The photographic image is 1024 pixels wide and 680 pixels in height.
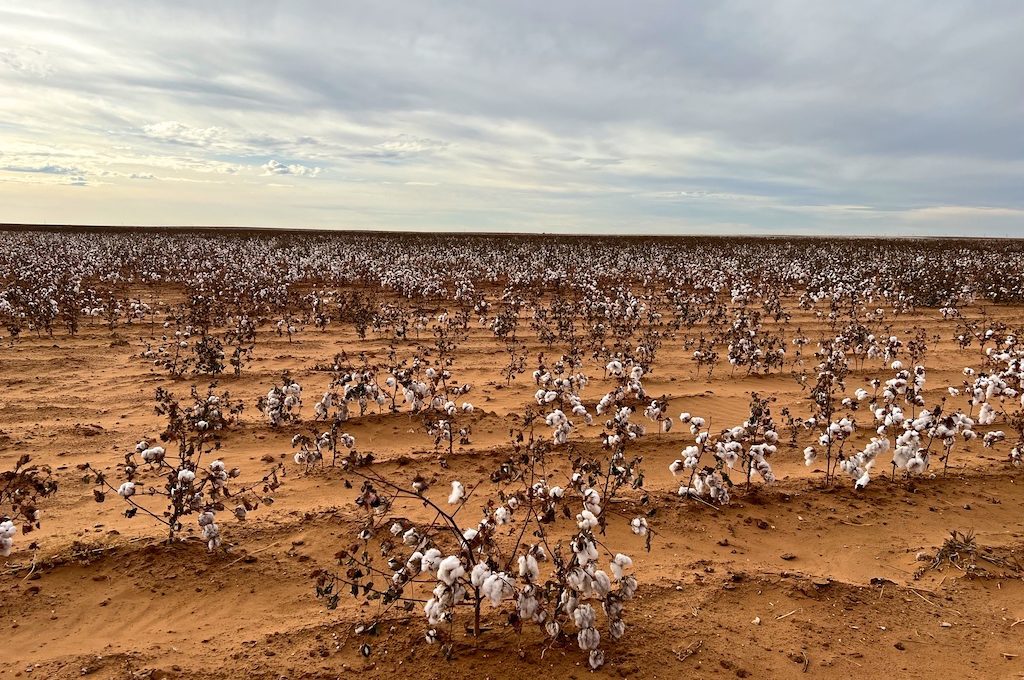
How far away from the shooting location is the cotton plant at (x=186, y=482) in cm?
496

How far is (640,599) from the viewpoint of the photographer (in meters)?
4.61

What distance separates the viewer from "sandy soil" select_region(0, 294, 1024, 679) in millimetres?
4008

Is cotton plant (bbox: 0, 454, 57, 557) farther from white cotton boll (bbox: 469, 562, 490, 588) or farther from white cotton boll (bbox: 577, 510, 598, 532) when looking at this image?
white cotton boll (bbox: 577, 510, 598, 532)

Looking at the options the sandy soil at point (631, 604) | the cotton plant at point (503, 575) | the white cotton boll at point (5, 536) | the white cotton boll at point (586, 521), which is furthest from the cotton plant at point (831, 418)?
the white cotton boll at point (5, 536)

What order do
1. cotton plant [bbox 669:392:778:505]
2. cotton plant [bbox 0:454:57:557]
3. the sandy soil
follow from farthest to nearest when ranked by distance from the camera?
cotton plant [bbox 669:392:778:505], cotton plant [bbox 0:454:57:557], the sandy soil

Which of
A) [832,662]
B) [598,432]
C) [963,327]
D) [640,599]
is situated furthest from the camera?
[963,327]

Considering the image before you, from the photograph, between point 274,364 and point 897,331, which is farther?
point 897,331

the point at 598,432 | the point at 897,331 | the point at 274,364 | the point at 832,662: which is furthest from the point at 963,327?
the point at 274,364

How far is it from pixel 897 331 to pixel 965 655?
567 inches

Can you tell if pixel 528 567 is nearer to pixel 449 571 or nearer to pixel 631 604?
pixel 449 571

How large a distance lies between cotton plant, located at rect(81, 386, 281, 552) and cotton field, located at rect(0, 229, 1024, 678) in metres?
0.04

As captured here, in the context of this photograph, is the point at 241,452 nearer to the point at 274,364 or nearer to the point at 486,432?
the point at 486,432

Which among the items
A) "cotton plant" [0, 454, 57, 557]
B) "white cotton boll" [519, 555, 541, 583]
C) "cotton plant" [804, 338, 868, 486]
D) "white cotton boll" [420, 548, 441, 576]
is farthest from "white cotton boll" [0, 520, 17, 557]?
"cotton plant" [804, 338, 868, 486]

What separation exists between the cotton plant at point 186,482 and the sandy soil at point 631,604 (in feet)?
0.76
